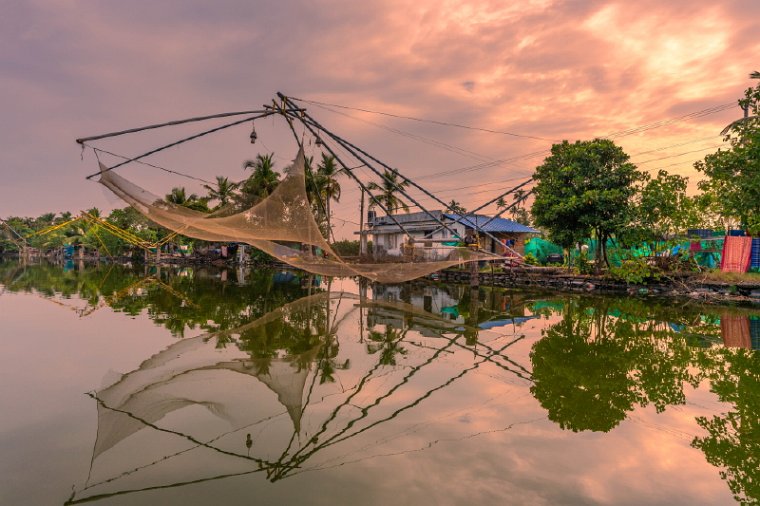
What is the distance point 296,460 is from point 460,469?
141 centimetres

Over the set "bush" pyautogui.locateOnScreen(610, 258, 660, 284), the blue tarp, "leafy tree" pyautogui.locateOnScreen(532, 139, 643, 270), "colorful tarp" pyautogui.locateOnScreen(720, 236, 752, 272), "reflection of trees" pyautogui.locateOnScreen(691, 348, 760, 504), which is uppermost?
"leafy tree" pyautogui.locateOnScreen(532, 139, 643, 270)

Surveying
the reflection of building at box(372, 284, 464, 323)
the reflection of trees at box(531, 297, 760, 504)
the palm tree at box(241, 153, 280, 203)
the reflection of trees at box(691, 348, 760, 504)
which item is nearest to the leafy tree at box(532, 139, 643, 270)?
the reflection of building at box(372, 284, 464, 323)

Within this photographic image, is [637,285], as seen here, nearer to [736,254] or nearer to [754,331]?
[736,254]

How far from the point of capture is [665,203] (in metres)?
16.4

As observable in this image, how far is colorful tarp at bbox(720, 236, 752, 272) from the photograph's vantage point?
1616 cm

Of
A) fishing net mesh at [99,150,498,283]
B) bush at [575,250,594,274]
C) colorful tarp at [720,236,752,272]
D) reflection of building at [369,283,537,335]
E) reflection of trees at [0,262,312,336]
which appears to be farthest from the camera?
bush at [575,250,594,274]

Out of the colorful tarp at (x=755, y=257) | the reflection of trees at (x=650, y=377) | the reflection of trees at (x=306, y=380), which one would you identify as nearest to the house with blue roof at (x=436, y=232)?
the colorful tarp at (x=755, y=257)

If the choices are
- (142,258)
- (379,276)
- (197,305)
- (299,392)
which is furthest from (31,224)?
(299,392)

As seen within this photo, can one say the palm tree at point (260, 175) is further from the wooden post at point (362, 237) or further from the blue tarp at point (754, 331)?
the blue tarp at point (754, 331)

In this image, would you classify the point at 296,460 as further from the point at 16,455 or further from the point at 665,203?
the point at 665,203

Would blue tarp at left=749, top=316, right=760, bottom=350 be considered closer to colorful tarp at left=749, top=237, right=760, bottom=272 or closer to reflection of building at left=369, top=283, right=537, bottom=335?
reflection of building at left=369, top=283, right=537, bottom=335

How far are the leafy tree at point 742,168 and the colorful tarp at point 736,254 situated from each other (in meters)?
3.42

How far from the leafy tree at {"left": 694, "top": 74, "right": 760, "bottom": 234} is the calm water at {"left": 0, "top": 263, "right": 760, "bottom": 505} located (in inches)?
192

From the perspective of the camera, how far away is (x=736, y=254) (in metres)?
16.4
